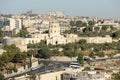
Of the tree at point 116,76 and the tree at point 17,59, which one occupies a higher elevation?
the tree at point 17,59

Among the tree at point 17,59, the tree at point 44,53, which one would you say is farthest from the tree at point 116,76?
the tree at point 44,53

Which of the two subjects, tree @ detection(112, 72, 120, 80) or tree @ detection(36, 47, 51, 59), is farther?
tree @ detection(36, 47, 51, 59)

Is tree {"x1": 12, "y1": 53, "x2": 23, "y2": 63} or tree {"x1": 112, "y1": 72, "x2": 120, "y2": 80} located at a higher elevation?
tree {"x1": 12, "y1": 53, "x2": 23, "y2": 63}

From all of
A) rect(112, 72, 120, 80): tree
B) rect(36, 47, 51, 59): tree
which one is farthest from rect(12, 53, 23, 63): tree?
rect(112, 72, 120, 80): tree

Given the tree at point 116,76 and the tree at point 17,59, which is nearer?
the tree at point 116,76

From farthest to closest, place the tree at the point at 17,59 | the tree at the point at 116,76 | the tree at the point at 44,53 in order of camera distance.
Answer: the tree at the point at 44,53, the tree at the point at 17,59, the tree at the point at 116,76

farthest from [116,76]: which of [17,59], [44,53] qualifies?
[44,53]

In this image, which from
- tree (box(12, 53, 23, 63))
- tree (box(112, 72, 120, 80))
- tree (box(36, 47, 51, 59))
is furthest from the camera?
tree (box(36, 47, 51, 59))

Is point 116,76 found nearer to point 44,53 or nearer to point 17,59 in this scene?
point 17,59

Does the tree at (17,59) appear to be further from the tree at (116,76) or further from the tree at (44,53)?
the tree at (116,76)

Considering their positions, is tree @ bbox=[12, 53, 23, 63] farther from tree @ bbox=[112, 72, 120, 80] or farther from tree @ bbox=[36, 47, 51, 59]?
tree @ bbox=[112, 72, 120, 80]

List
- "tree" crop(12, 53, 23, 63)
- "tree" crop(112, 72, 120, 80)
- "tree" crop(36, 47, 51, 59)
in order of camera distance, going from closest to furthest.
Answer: "tree" crop(112, 72, 120, 80), "tree" crop(12, 53, 23, 63), "tree" crop(36, 47, 51, 59)

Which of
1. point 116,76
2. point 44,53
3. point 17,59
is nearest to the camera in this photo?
point 116,76

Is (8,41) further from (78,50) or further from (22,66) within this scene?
(22,66)
